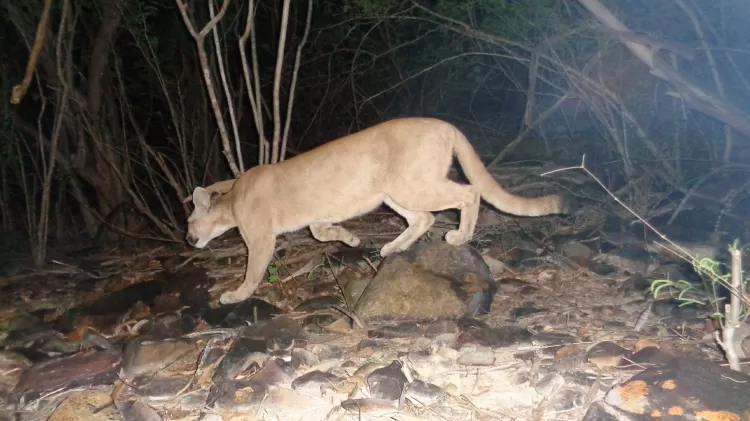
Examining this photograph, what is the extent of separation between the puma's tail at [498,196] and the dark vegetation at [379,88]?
130 centimetres

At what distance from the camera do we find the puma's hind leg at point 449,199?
5457mm

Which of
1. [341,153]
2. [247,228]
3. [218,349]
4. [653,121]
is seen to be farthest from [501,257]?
[653,121]

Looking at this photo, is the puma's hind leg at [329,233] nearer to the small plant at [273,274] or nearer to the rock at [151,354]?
the small plant at [273,274]

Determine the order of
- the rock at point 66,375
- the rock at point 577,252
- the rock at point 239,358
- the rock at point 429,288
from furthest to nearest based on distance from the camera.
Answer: the rock at point 577,252 < the rock at point 429,288 < the rock at point 66,375 < the rock at point 239,358

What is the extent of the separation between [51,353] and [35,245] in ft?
13.4

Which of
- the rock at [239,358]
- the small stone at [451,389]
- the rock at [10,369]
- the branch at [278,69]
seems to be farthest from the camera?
the branch at [278,69]

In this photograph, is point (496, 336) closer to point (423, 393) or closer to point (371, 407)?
point (423, 393)

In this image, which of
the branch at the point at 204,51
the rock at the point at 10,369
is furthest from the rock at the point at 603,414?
the branch at the point at 204,51

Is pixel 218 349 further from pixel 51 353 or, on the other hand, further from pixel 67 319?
pixel 67 319

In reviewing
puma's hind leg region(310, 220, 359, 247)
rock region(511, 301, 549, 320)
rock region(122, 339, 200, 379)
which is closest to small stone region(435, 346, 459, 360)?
rock region(511, 301, 549, 320)

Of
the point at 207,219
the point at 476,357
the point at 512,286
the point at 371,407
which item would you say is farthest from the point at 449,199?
the point at 207,219

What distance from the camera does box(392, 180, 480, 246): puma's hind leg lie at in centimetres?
546

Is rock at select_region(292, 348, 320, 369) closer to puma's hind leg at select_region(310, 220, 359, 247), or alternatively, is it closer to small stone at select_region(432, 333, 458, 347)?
small stone at select_region(432, 333, 458, 347)

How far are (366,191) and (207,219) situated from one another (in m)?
1.91
